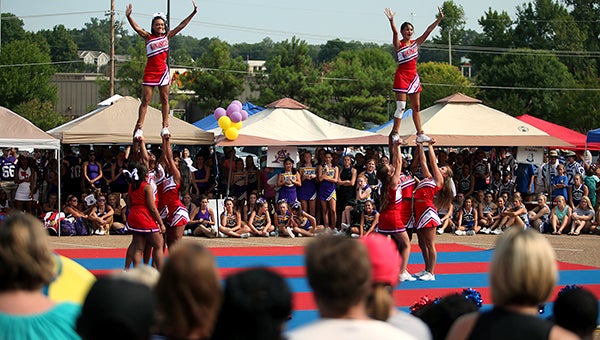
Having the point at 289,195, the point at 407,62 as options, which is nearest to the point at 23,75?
the point at 289,195

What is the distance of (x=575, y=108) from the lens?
46.5 meters

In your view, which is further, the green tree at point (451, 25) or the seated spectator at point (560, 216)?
the green tree at point (451, 25)

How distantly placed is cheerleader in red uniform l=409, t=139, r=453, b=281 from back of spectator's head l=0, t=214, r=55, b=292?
754 centimetres

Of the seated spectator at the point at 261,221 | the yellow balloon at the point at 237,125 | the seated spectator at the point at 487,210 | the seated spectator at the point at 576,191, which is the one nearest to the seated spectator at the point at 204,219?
the seated spectator at the point at 261,221

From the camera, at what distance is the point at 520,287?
9.84ft

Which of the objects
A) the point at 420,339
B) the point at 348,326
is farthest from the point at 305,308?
the point at 348,326

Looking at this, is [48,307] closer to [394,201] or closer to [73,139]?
[394,201]

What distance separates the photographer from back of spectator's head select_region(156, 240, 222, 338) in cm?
273

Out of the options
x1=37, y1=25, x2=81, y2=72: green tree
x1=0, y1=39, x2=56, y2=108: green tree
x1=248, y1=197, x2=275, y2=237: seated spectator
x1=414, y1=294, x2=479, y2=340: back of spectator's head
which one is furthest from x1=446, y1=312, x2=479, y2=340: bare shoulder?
x1=37, y1=25, x2=81, y2=72: green tree

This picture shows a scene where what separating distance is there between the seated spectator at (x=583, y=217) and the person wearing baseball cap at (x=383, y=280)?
1440 centimetres

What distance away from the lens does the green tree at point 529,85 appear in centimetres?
5328

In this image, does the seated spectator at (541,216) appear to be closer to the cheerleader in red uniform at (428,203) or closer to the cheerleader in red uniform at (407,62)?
the cheerleader in red uniform at (407,62)

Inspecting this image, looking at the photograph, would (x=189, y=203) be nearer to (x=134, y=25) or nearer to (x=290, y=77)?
(x=134, y=25)

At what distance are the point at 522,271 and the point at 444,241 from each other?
1299cm
